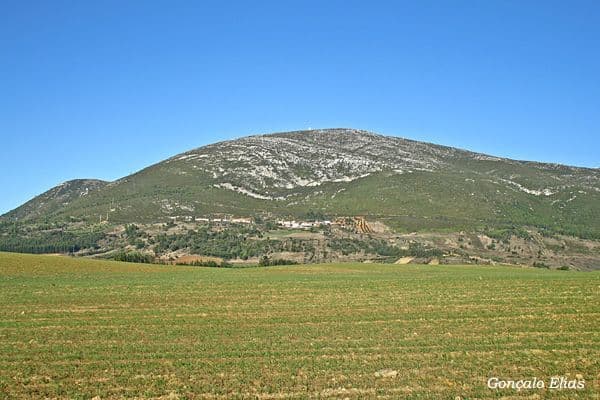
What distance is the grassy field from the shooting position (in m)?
16.1

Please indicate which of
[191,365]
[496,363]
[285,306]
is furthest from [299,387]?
[285,306]

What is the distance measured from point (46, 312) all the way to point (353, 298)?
685 inches

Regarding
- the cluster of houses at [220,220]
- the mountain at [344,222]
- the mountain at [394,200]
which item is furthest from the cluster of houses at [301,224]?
the mountain at [394,200]

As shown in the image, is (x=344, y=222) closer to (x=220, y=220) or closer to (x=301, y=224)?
(x=301, y=224)

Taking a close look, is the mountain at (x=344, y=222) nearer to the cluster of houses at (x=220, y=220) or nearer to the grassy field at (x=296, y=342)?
the cluster of houses at (x=220, y=220)

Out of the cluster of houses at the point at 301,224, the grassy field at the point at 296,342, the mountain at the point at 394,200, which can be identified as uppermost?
the mountain at the point at 394,200

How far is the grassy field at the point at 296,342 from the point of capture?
52.7 feet

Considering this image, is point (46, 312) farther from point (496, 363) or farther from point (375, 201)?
point (375, 201)

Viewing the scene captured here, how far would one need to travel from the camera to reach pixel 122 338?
888 inches

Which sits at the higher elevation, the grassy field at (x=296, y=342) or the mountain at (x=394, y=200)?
the mountain at (x=394, y=200)

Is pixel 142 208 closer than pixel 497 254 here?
No

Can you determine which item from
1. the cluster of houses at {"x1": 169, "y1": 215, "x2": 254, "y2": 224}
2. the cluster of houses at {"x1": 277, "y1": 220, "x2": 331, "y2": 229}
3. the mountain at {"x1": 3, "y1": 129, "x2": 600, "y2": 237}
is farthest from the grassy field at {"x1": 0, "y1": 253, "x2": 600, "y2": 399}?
the cluster of houses at {"x1": 169, "y1": 215, "x2": 254, "y2": 224}

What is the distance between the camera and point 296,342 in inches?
836

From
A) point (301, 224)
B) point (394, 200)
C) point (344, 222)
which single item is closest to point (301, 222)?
point (301, 224)
